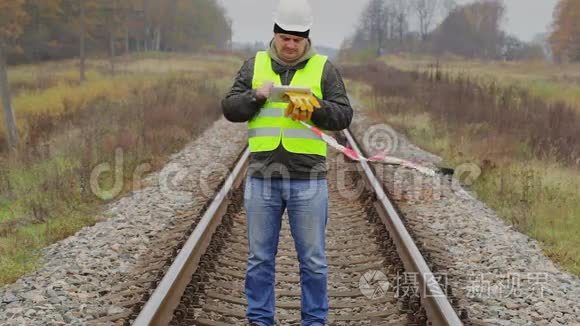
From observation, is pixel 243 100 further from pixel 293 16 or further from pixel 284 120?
pixel 293 16

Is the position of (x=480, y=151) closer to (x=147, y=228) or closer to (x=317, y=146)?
(x=147, y=228)

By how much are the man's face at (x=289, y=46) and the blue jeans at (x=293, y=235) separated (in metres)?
0.67

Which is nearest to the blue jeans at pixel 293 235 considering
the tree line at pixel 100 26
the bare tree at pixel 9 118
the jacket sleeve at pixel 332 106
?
the jacket sleeve at pixel 332 106

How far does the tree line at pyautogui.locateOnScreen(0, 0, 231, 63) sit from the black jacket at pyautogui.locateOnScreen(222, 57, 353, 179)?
17025mm

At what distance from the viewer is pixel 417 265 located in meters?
5.02

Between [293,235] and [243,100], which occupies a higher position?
[243,100]

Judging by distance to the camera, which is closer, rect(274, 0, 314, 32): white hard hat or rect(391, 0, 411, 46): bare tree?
rect(274, 0, 314, 32): white hard hat

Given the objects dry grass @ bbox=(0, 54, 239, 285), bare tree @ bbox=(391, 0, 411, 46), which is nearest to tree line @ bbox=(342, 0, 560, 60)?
bare tree @ bbox=(391, 0, 411, 46)

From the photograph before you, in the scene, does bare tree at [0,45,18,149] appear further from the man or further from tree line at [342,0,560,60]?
tree line at [342,0,560,60]

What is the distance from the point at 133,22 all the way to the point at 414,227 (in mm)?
71092

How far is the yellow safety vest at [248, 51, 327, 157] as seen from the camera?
3.58 meters

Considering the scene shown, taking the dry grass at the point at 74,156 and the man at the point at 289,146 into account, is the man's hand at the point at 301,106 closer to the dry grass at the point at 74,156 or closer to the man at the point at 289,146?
the man at the point at 289,146

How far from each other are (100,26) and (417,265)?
58.2 m

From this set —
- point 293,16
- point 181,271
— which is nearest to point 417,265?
point 181,271
